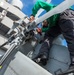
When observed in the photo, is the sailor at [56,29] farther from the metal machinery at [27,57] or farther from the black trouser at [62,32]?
the metal machinery at [27,57]

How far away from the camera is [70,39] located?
3213 millimetres

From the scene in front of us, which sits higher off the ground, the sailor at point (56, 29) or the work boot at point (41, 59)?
the sailor at point (56, 29)

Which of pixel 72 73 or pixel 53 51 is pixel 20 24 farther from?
pixel 72 73

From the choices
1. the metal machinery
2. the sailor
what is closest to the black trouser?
the sailor

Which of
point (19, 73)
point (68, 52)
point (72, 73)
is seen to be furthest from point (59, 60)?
point (19, 73)

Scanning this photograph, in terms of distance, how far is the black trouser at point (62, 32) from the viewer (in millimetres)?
3205

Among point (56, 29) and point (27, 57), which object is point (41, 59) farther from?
point (56, 29)

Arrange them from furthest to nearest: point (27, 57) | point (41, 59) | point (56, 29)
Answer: point (56, 29) < point (41, 59) < point (27, 57)

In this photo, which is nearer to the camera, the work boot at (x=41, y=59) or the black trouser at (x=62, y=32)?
the black trouser at (x=62, y=32)

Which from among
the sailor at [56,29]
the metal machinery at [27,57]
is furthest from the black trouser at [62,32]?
the metal machinery at [27,57]

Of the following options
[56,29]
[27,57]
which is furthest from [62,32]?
[27,57]

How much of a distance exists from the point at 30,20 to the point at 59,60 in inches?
30.4

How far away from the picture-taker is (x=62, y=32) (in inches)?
137

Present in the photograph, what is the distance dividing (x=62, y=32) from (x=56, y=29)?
0.37m
